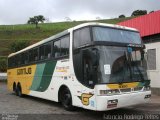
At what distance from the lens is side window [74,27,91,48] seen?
1161 centimetres

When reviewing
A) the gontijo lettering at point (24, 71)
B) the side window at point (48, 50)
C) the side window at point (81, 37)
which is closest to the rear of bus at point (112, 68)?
the side window at point (81, 37)

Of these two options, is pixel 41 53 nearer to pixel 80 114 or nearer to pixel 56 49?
pixel 56 49

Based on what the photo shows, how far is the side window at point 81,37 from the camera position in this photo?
11.6m

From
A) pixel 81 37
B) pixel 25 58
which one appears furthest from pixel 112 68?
pixel 25 58

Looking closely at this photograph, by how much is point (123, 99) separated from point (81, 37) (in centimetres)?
288

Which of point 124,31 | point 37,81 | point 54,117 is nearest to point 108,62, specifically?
point 124,31

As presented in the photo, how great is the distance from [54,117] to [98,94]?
2.20 meters

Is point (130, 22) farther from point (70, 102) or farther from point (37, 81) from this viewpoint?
point (70, 102)

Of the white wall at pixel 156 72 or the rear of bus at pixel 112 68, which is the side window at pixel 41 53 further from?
the white wall at pixel 156 72

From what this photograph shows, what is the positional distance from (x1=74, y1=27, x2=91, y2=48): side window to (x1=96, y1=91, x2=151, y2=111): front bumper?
7.14ft

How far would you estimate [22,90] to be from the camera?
19953mm

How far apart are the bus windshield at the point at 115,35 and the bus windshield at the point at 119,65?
1.38ft

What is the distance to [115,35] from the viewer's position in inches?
468

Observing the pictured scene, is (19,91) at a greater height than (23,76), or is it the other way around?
(23,76)
